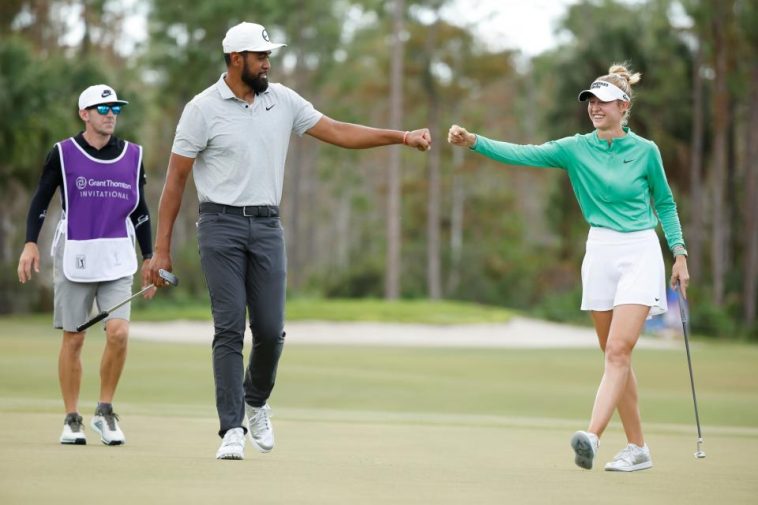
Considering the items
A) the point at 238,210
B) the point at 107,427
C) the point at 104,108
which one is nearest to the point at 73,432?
the point at 107,427

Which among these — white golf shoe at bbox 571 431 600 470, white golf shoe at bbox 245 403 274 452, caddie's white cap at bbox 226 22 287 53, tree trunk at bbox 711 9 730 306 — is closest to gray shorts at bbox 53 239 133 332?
white golf shoe at bbox 245 403 274 452

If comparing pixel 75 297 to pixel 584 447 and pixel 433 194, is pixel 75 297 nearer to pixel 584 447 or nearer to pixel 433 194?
pixel 584 447

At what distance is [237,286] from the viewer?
7.98m

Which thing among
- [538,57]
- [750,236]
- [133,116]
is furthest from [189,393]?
[538,57]

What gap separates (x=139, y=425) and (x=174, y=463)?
9.48ft

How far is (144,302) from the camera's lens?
42.8m

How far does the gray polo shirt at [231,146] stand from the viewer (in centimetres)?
786

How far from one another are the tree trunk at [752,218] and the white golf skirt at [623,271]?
37078 mm

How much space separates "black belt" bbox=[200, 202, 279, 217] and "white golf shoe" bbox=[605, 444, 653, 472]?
7.72 ft

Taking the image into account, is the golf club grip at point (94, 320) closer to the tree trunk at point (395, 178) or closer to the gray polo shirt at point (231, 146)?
the gray polo shirt at point (231, 146)

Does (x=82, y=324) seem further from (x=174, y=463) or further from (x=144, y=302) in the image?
(x=144, y=302)

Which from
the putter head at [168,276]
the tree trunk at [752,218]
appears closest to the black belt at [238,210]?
the putter head at [168,276]

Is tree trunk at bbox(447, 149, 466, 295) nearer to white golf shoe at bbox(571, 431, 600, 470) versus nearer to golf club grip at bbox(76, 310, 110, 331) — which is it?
golf club grip at bbox(76, 310, 110, 331)

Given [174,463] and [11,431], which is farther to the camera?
[11,431]
